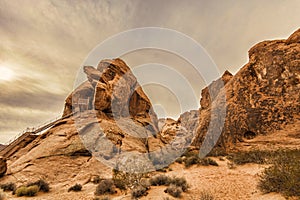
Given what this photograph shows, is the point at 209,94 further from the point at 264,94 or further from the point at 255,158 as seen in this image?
the point at 255,158

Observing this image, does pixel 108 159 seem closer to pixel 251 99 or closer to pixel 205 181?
pixel 205 181

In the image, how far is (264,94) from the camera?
17.3 m

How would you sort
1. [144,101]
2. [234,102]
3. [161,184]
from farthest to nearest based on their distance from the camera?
1. [144,101]
2. [234,102]
3. [161,184]

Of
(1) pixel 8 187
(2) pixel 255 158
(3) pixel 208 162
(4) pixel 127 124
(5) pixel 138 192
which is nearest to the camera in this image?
(5) pixel 138 192

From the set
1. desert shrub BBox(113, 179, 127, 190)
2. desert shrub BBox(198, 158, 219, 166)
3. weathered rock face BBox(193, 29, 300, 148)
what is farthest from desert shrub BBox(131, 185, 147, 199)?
weathered rock face BBox(193, 29, 300, 148)

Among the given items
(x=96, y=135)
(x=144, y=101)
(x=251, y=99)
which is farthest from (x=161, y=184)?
(x=144, y=101)

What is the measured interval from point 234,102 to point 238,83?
281 cm

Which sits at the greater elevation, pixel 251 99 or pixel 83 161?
pixel 251 99

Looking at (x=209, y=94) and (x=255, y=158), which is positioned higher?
(x=209, y=94)

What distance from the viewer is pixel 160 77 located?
30656 millimetres

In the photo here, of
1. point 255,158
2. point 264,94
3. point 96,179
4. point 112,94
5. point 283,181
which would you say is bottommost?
point 283,181

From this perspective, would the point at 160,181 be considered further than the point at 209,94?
No

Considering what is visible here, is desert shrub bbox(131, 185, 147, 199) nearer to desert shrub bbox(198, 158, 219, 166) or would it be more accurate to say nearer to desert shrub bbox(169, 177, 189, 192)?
desert shrub bbox(169, 177, 189, 192)

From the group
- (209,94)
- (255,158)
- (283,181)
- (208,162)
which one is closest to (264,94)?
(255,158)
